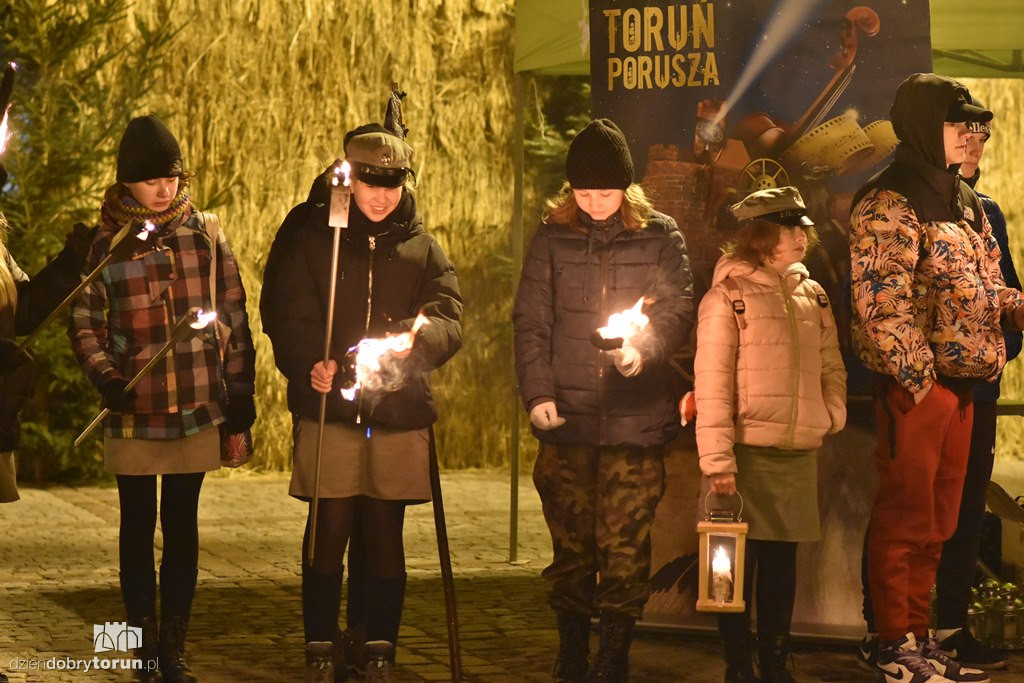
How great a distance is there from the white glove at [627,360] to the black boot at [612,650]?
0.85m

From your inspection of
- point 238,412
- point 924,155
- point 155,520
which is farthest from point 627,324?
point 155,520

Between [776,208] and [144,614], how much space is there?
2.65 meters

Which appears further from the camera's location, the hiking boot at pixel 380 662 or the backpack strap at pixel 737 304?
the backpack strap at pixel 737 304

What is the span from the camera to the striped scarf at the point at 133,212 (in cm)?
612

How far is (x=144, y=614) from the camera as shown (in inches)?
243

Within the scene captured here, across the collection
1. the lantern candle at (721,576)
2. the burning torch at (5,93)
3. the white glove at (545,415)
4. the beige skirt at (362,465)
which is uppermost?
the burning torch at (5,93)

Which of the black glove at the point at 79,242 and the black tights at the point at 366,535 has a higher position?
the black glove at the point at 79,242

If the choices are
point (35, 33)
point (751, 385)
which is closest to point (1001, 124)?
point (35, 33)

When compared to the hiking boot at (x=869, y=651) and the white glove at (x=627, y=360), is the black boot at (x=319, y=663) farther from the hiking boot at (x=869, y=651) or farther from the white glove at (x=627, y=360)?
the hiking boot at (x=869, y=651)

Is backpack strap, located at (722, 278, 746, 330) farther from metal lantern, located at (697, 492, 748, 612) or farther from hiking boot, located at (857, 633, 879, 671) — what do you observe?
hiking boot, located at (857, 633, 879, 671)

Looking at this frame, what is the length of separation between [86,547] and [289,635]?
2717 millimetres

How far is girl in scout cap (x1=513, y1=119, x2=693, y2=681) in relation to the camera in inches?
242

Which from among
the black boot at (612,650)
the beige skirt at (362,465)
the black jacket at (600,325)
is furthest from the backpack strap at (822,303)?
the beige skirt at (362,465)

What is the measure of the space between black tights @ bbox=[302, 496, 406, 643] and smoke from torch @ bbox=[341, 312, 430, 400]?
1.34 ft
